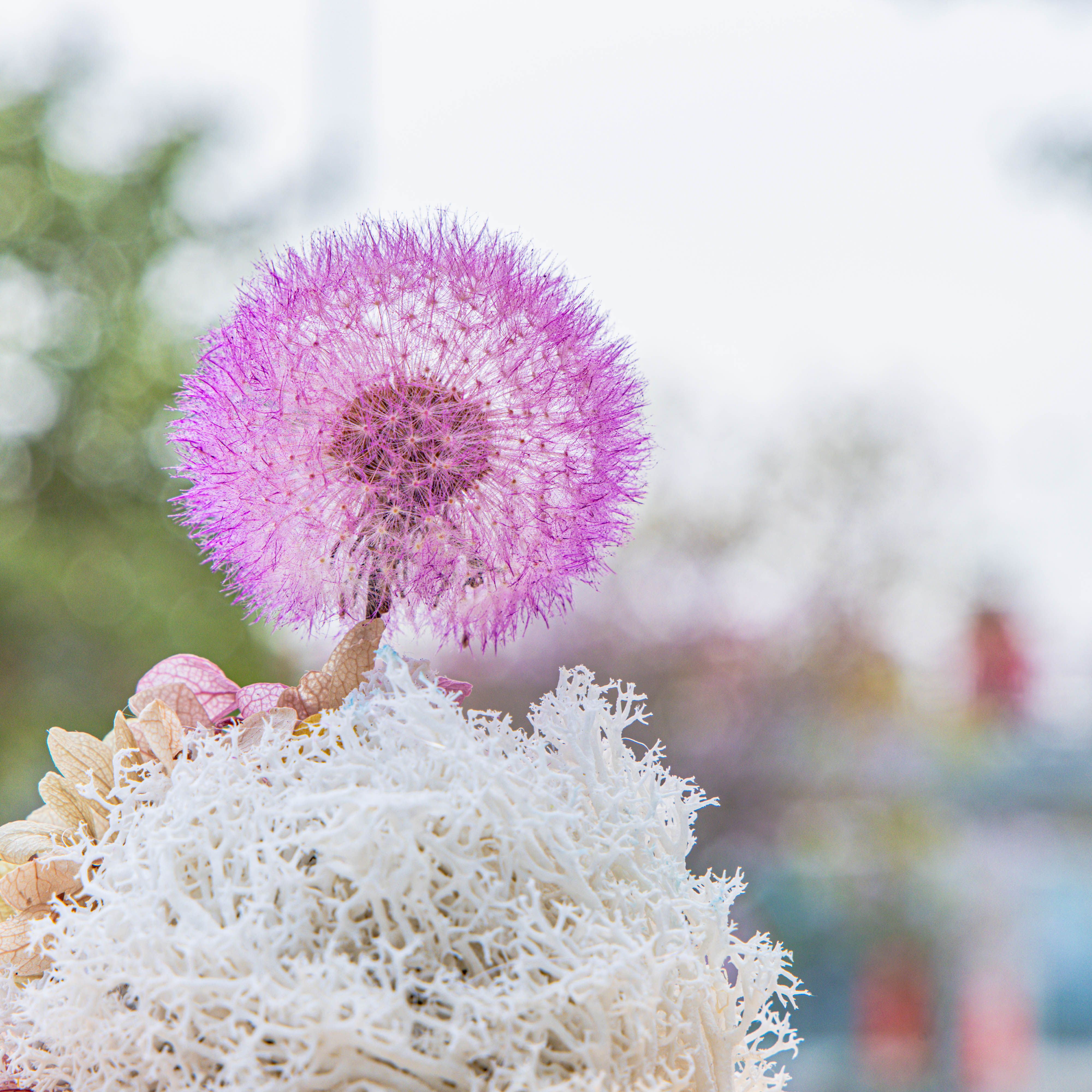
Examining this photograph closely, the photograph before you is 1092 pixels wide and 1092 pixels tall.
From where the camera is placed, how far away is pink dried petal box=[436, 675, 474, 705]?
54cm

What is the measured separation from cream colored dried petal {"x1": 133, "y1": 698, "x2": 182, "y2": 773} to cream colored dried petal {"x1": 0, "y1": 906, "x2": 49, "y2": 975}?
93 mm

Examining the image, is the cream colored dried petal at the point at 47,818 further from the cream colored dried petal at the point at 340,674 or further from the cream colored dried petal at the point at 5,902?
the cream colored dried petal at the point at 340,674

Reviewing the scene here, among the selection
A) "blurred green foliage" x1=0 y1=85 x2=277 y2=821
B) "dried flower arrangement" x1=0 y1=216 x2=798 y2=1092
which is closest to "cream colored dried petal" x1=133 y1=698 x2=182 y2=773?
"dried flower arrangement" x1=0 y1=216 x2=798 y2=1092

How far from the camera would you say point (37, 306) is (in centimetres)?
269

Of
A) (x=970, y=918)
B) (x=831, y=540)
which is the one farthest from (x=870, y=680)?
(x=970, y=918)

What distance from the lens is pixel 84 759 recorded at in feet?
1.77

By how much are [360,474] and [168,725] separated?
0.53 ft

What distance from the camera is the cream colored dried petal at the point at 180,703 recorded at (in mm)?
562

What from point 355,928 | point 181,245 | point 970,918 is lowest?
point 355,928

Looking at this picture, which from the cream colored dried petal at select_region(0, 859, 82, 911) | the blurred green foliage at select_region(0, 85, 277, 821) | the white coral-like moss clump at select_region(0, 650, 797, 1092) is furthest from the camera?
the blurred green foliage at select_region(0, 85, 277, 821)

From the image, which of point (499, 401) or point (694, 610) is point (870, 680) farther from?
point (499, 401)

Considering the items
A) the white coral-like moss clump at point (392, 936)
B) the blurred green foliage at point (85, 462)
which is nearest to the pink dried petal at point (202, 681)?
the white coral-like moss clump at point (392, 936)

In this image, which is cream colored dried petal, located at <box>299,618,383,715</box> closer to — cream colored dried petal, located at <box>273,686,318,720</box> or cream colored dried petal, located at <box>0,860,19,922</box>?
cream colored dried petal, located at <box>273,686,318,720</box>

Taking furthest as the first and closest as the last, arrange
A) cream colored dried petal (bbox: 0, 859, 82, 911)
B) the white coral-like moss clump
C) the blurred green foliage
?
1. the blurred green foliage
2. cream colored dried petal (bbox: 0, 859, 82, 911)
3. the white coral-like moss clump
